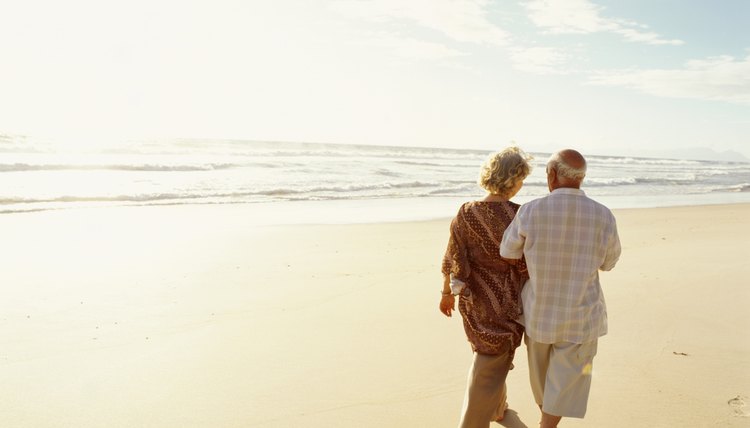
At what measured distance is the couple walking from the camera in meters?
2.65

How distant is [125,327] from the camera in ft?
15.1

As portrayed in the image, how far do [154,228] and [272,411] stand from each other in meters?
6.77

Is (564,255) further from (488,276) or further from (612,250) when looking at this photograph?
(488,276)

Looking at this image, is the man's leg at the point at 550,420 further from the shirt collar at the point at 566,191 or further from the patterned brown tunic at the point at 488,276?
the shirt collar at the point at 566,191

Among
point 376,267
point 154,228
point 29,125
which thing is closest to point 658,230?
Answer: point 376,267

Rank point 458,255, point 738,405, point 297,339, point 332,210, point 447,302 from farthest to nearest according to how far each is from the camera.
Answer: point 332,210 → point 297,339 → point 738,405 → point 447,302 → point 458,255

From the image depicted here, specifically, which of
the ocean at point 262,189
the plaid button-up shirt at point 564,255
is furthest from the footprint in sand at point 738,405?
the ocean at point 262,189

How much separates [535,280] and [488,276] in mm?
244

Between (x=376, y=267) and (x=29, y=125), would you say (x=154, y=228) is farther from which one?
(x=29, y=125)

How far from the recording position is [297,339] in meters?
4.52

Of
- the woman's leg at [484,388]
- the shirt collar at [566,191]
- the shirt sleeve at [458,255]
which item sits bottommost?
the woman's leg at [484,388]

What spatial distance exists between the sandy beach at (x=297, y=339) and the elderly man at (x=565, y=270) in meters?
0.70

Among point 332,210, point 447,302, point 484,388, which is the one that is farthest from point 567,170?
point 332,210

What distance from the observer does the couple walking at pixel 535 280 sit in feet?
8.70
